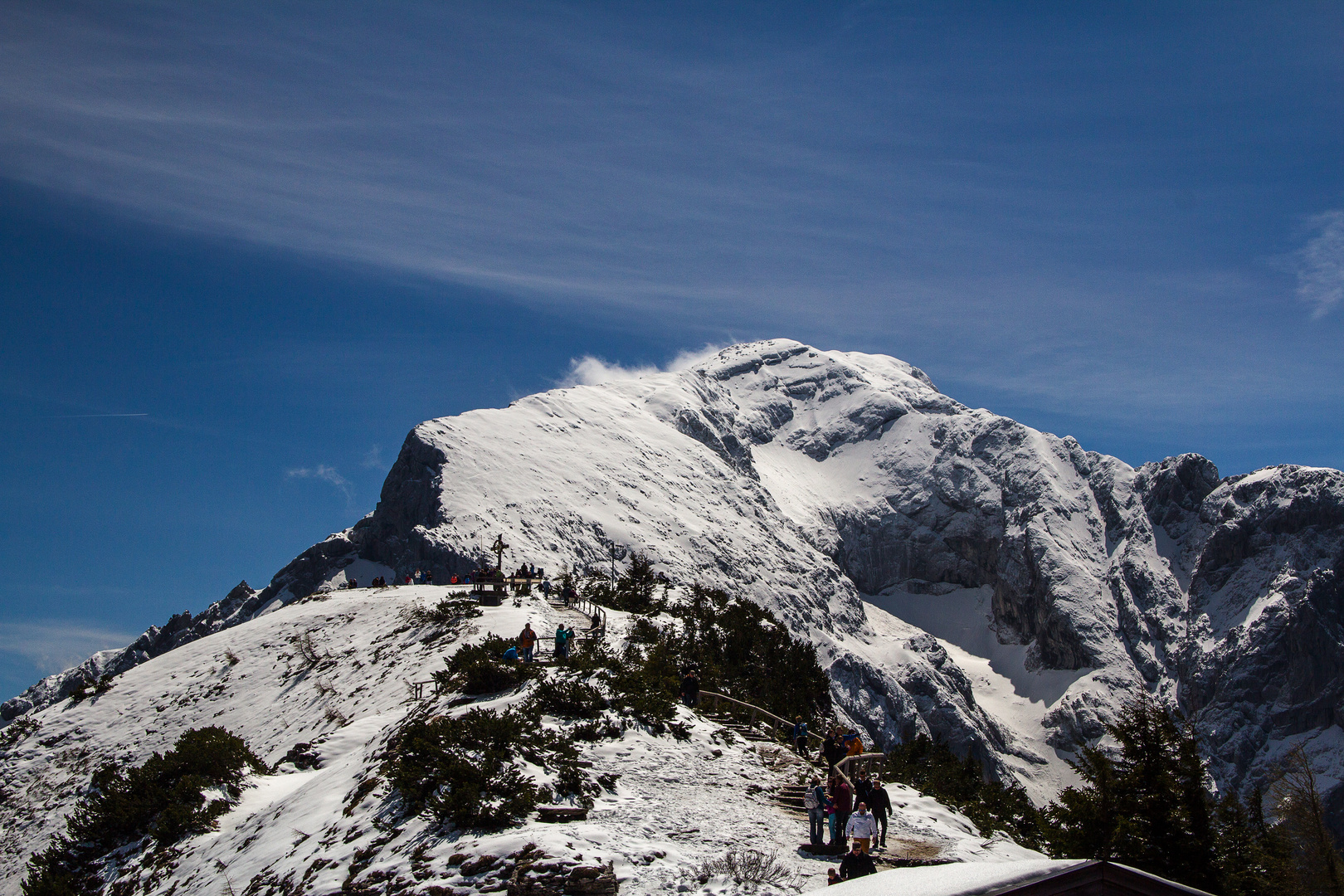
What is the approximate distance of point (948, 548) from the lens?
187 metres

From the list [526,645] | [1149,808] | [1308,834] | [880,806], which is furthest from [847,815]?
[1308,834]

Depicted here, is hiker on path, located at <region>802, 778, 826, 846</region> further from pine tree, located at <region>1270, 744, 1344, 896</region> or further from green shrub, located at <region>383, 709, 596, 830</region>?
pine tree, located at <region>1270, 744, 1344, 896</region>

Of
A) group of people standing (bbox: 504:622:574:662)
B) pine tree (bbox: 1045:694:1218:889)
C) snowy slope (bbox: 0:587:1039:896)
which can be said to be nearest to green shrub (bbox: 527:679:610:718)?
snowy slope (bbox: 0:587:1039:896)

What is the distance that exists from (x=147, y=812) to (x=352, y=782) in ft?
20.6

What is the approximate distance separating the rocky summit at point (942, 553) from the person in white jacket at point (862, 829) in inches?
2566

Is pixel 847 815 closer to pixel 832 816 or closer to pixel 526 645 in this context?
pixel 832 816

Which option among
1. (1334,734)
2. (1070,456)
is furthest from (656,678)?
(1070,456)

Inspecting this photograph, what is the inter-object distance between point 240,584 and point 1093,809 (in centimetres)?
12845

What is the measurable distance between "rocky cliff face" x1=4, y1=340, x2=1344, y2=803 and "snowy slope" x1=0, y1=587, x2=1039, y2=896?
39148 mm

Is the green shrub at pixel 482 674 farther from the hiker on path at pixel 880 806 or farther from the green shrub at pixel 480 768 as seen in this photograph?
the hiker on path at pixel 880 806

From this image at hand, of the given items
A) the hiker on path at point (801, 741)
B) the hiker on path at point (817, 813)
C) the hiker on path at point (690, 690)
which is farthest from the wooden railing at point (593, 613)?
the hiker on path at point (817, 813)

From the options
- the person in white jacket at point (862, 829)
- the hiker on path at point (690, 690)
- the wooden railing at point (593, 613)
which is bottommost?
the person in white jacket at point (862, 829)

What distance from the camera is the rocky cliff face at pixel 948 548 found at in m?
99.6

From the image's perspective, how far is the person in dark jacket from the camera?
14078 mm
